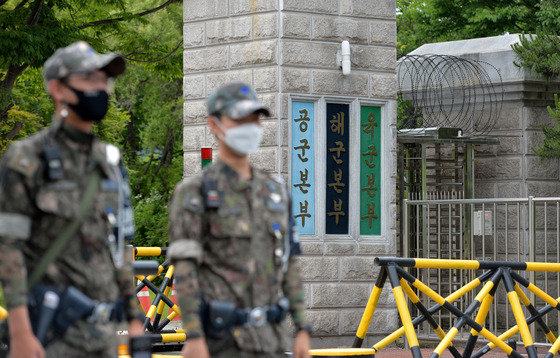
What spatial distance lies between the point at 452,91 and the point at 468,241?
247cm

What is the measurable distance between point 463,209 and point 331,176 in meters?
2.87

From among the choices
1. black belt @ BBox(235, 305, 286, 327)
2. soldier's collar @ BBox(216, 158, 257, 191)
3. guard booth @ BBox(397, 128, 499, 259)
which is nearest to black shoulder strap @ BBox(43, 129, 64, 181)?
soldier's collar @ BBox(216, 158, 257, 191)

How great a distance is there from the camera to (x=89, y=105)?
13.3 ft

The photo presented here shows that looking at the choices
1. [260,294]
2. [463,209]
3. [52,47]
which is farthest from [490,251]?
[260,294]

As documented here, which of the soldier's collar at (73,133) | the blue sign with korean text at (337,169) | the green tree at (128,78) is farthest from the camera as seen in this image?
the green tree at (128,78)

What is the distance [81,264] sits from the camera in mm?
3955

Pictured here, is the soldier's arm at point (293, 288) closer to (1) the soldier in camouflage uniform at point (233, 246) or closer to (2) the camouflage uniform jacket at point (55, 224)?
(1) the soldier in camouflage uniform at point (233, 246)

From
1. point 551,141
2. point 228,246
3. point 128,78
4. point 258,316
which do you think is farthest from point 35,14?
point 128,78

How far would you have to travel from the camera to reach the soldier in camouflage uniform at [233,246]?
14.0 ft

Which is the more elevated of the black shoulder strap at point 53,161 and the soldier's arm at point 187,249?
the black shoulder strap at point 53,161

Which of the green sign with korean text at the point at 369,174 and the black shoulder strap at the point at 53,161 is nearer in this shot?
the black shoulder strap at the point at 53,161

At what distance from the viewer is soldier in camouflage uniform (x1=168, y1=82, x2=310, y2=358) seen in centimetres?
427

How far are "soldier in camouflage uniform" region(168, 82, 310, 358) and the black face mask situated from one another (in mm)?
499

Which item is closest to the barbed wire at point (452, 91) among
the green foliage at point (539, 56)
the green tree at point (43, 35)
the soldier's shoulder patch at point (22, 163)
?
the green foliage at point (539, 56)
